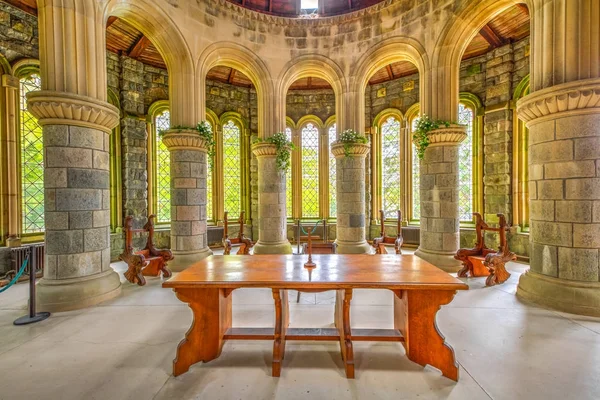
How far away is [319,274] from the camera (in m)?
2.48

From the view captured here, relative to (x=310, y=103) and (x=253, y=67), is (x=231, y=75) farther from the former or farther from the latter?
(x=310, y=103)

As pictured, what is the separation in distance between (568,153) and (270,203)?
16.2 ft

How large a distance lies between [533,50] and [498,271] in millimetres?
3203

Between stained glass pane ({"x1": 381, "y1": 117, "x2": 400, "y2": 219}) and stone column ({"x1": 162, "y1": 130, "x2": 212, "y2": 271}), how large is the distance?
18.3 ft

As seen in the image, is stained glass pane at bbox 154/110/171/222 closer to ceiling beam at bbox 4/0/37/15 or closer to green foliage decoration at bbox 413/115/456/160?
ceiling beam at bbox 4/0/37/15

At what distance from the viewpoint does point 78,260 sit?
12.3ft

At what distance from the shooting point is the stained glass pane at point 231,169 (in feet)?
28.7

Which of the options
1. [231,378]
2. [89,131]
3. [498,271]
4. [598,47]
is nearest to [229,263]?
[231,378]

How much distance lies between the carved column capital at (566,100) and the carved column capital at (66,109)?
18.7 ft

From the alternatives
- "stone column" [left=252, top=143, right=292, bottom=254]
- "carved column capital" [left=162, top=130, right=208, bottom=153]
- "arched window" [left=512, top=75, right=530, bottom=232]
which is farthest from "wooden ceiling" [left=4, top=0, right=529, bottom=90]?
"stone column" [left=252, top=143, right=292, bottom=254]

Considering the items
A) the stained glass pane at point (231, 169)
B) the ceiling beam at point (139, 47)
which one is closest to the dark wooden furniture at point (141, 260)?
the stained glass pane at point (231, 169)

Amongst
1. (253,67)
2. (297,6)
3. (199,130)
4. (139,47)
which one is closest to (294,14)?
(297,6)

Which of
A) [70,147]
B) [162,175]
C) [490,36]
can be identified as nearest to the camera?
[70,147]

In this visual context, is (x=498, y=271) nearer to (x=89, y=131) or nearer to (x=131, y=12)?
(x=89, y=131)
